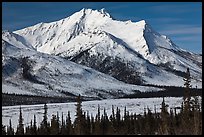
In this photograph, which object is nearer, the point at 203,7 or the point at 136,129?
the point at 203,7

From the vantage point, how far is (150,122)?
86.0m

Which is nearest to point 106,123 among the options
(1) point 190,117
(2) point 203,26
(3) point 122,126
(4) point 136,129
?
(3) point 122,126

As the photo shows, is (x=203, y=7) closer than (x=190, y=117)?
Yes

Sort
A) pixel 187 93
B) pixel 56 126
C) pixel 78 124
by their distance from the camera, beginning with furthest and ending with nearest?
pixel 56 126 < pixel 78 124 < pixel 187 93

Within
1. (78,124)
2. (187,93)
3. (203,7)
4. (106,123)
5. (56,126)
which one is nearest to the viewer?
(203,7)

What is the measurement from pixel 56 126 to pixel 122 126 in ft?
56.0

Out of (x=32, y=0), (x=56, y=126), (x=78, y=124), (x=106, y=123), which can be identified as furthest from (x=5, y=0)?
(x=106, y=123)

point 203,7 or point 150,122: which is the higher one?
point 203,7

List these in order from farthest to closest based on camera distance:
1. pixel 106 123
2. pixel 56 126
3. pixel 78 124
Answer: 1. pixel 106 123
2. pixel 56 126
3. pixel 78 124

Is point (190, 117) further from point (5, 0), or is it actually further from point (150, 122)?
point (5, 0)

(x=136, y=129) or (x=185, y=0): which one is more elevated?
(x=185, y=0)

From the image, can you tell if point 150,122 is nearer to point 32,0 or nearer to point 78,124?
point 78,124

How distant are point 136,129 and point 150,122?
309cm

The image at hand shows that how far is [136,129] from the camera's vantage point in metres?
85.0
